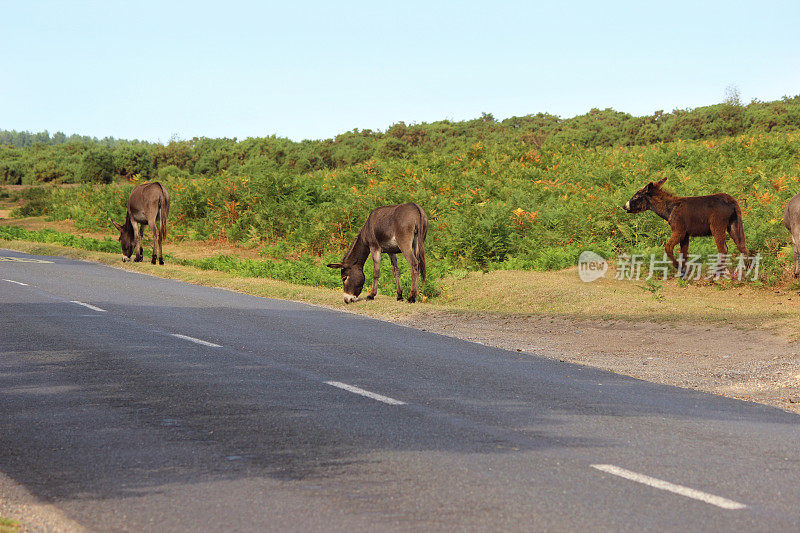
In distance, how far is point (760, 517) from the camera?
18.0 feet

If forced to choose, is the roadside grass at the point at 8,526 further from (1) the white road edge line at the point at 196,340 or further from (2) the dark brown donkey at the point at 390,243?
(2) the dark brown donkey at the point at 390,243

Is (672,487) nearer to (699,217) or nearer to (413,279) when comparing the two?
(413,279)

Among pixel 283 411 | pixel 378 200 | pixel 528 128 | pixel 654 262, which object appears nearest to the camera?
pixel 283 411

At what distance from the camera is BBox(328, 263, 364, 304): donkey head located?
1989 centimetres

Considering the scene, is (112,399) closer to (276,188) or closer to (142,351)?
(142,351)

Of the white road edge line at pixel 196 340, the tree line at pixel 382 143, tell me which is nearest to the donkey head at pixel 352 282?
the white road edge line at pixel 196 340

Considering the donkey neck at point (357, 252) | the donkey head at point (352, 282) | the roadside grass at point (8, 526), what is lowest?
the roadside grass at point (8, 526)

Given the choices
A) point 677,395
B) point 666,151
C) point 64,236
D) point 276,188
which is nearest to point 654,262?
point 677,395

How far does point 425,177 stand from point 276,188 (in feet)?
23.6

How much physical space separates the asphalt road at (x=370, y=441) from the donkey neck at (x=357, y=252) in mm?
7083

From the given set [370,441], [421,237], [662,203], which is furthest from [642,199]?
[370,441]

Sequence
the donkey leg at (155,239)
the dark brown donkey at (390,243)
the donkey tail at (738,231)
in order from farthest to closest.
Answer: the donkey leg at (155,239) → the donkey tail at (738,231) → the dark brown donkey at (390,243)

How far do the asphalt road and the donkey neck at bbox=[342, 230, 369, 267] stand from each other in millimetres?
7083

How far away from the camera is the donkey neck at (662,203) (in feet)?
69.7
